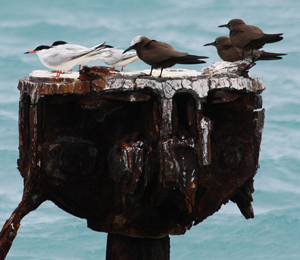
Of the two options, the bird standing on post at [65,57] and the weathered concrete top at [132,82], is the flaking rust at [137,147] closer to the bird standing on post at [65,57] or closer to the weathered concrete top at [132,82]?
the weathered concrete top at [132,82]

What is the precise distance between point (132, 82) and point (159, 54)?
35cm

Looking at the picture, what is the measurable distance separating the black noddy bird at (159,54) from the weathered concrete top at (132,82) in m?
0.11

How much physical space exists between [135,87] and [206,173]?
3.01 ft

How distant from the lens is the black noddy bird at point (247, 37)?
6855 millimetres

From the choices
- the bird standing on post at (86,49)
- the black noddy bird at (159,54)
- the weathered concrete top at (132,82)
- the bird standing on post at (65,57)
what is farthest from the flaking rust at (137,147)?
the bird standing on post at (86,49)

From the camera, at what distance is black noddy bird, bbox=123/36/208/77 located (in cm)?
651

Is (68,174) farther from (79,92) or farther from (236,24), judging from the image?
(236,24)

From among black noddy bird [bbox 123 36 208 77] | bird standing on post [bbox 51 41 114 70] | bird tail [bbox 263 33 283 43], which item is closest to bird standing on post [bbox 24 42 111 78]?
bird standing on post [bbox 51 41 114 70]

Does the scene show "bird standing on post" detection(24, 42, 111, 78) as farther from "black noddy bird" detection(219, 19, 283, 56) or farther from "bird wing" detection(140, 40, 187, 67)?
"black noddy bird" detection(219, 19, 283, 56)

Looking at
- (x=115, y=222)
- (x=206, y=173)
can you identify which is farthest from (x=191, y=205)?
(x=115, y=222)

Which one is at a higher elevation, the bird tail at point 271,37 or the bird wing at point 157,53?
the bird tail at point 271,37

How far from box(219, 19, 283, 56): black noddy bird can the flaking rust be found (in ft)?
0.68

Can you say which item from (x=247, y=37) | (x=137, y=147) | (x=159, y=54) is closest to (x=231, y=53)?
(x=247, y=37)

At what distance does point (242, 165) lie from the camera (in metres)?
7.03
